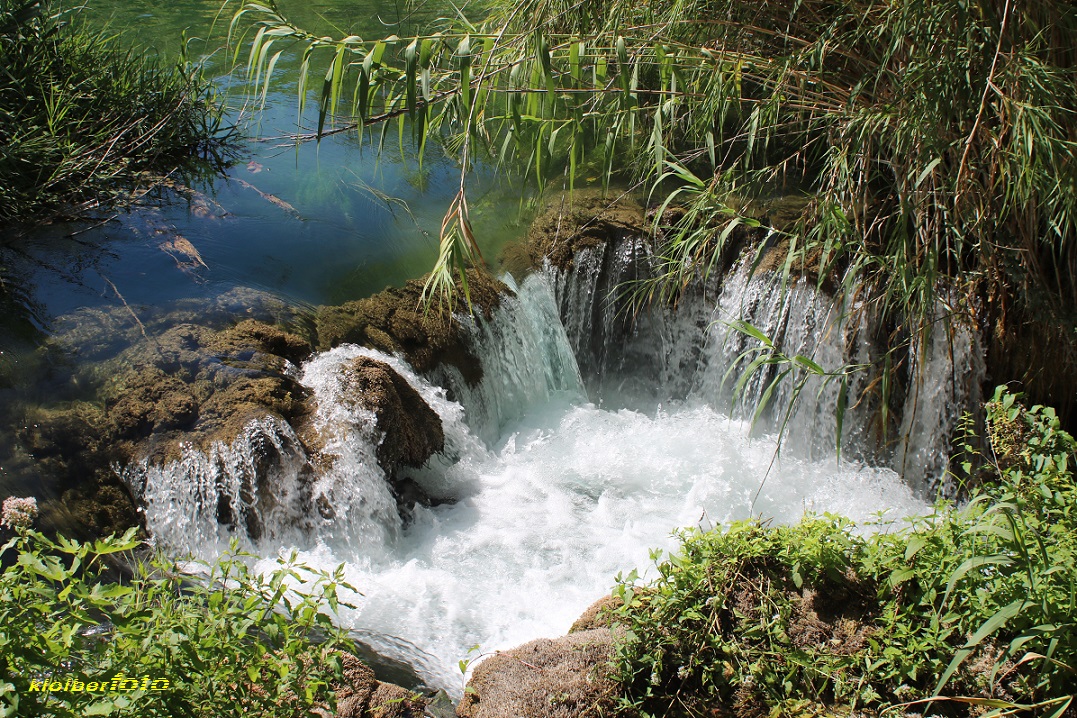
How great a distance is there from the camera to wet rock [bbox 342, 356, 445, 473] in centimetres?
425

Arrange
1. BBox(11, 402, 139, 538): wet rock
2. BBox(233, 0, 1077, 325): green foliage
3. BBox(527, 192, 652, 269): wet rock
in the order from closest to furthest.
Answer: BBox(233, 0, 1077, 325): green foliage
BBox(11, 402, 139, 538): wet rock
BBox(527, 192, 652, 269): wet rock

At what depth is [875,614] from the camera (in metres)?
2.32

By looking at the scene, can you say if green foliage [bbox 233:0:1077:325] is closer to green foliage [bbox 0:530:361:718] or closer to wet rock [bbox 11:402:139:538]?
green foliage [bbox 0:530:361:718]

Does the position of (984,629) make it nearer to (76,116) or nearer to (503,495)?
(503,495)

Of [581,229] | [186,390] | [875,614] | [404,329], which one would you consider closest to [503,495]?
[404,329]

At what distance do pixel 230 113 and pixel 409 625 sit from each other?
16.1ft

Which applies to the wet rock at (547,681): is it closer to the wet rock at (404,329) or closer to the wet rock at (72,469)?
the wet rock at (72,469)

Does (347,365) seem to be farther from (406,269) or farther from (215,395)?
(406,269)

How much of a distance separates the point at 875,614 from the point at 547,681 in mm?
960

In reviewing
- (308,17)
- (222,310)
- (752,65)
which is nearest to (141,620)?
(222,310)

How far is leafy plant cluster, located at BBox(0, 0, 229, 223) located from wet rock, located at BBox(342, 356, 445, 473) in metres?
2.31

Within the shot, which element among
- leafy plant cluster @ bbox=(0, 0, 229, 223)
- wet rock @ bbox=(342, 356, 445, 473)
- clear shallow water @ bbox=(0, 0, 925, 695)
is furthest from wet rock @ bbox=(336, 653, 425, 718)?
leafy plant cluster @ bbox=(0, 0, 229, 223)

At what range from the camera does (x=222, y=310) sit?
4.55m

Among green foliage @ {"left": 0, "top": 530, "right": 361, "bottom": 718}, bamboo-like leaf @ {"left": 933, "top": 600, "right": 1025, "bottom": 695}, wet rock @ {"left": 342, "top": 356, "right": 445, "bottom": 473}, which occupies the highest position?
bamboo-like leaf @ {"left": 933, "top": 600, "right": 1025, "bottom": 695}
